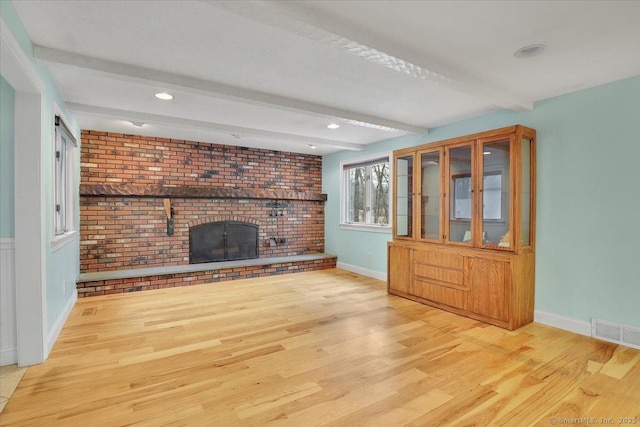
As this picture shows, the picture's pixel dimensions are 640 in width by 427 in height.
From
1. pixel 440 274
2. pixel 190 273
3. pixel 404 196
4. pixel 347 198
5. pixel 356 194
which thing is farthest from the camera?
pixel 347 198

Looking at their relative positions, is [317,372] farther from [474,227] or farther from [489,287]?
[474,227]

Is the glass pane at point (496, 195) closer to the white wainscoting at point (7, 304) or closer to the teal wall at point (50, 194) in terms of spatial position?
the teal wall at point (50, 194)

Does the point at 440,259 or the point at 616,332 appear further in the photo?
the point at 440,259

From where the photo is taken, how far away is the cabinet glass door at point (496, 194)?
333 cm

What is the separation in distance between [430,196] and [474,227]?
72 cm

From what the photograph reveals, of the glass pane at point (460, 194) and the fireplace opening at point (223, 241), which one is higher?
the glass pane at point (460, 194)

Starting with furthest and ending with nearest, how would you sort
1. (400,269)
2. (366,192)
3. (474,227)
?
(366,192) → (400,269) → (474,227)

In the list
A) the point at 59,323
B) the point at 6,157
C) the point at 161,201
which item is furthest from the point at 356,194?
the point at 6,157

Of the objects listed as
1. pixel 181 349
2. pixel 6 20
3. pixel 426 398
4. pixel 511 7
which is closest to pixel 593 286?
pixel 426 398

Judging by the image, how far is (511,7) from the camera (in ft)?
6.05

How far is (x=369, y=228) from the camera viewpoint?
223 inches

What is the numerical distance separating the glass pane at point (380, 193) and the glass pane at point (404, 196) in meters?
0.89

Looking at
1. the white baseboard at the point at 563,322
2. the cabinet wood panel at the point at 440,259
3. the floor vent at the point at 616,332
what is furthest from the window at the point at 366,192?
the floor vent at the point at 616,332

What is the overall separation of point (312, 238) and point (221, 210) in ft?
6.49
